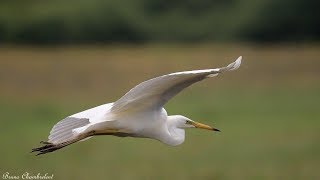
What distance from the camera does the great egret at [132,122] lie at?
582 cm

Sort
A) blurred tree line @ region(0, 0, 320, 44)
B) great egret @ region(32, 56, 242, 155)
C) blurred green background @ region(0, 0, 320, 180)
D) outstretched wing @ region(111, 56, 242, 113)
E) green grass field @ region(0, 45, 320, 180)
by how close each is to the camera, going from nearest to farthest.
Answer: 1. outstretched wing @ region(111, 56, 242, 113)
2. great egret @ region(32, 56, 242, 155)
3. green grass field @ region(0, 45, 320, 180)
4. blurred green background @ region(0, 0, 320, 180)
5. blurred tree line @ region(0, 0, 320, 44)

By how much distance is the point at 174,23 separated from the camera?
20781 millimetres

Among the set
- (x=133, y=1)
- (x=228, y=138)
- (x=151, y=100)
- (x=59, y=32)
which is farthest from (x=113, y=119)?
(x=133, y=1)

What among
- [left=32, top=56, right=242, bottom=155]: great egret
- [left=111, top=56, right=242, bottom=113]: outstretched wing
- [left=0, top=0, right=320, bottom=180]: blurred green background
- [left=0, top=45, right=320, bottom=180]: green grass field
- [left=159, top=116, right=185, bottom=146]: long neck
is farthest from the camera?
[left=0, top=0, right=320, bottom=180]: blurred green background

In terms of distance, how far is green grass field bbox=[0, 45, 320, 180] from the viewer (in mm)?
9695

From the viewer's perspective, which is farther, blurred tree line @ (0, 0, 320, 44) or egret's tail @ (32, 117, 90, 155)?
blurred tree line @ (0, 0, 320, 44)

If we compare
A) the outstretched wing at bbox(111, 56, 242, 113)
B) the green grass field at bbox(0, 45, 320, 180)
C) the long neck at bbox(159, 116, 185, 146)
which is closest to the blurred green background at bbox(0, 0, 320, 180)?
the green grass field at bbox(0, 45, 320, 180)

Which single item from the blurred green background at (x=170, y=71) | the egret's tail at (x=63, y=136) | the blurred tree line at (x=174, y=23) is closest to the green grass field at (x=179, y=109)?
the blurred green background at (x=170, y=71)

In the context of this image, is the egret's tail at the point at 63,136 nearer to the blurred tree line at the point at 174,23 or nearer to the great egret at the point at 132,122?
the great egret at the point at 132,122

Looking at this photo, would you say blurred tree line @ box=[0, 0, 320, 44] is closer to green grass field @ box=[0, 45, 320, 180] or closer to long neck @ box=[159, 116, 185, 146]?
green grass field @ box=[0, 45, 320, 180]

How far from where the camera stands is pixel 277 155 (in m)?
10.5

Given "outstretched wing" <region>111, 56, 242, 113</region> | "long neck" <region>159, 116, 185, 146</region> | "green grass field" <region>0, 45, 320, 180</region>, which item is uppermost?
A: "outstretched wing" <region>111, 56, 242, 113</region>

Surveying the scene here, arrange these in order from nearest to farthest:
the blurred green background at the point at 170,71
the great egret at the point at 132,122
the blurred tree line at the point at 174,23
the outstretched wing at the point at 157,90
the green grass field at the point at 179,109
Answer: the outstretched wing at the point at 157,90 → the great egret at the point at 132,122 → the green grass field at the point at 179,109 → the blurred green background at the point at 170,71 → the blurred tree line at the point at 174,23

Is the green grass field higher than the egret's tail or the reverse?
the reverse
